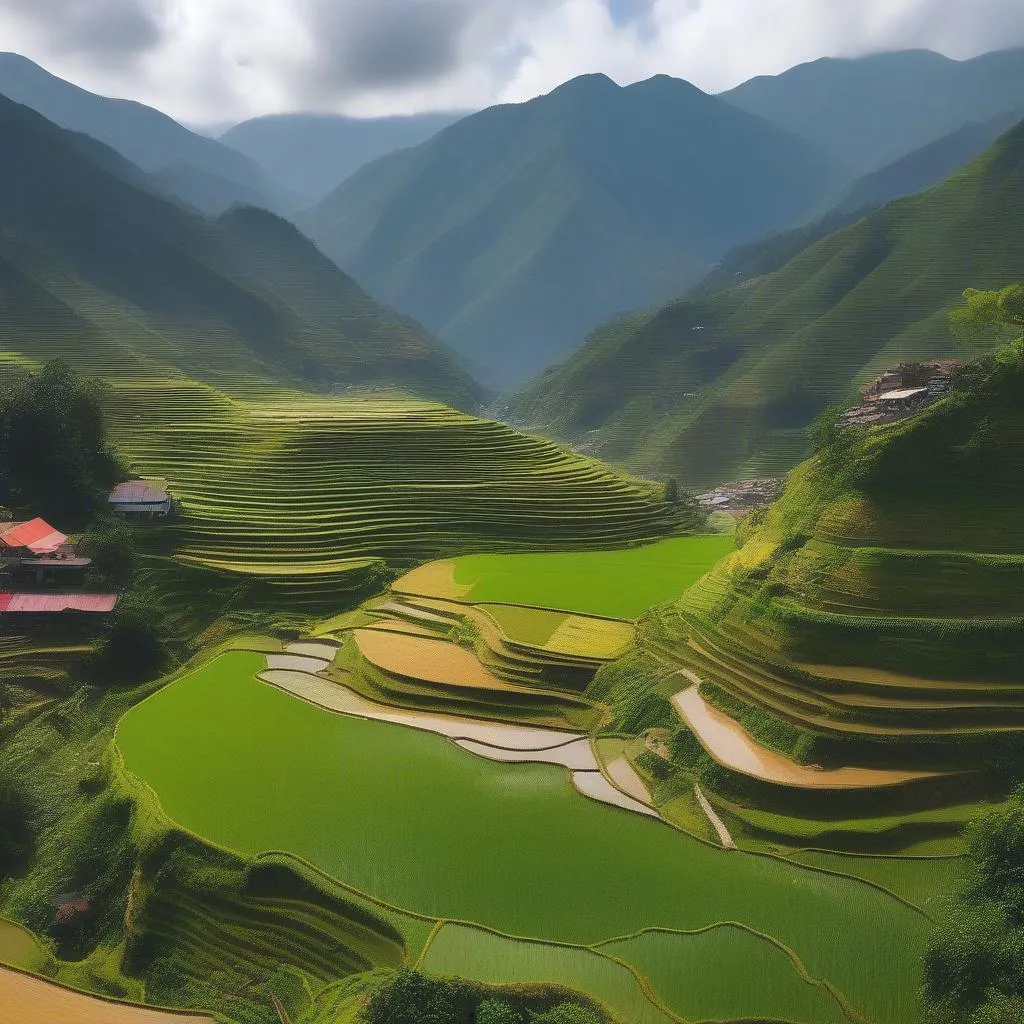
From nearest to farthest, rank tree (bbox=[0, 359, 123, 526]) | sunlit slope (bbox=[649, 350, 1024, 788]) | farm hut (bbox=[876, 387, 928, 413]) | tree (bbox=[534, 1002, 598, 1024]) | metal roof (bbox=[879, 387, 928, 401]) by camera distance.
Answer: tree (bbox=[534, 1002, 598, 1024]), sunlit slope (bbox=[649, 350, 1024, 788]), tree (bbox=[0, 359, 123, 526]), farm hut (bbox=[876, 387, 928, 413]), metal roof (bbox=[879, 387, 928, 401])

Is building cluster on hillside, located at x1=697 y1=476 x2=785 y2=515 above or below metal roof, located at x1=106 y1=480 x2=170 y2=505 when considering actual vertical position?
below

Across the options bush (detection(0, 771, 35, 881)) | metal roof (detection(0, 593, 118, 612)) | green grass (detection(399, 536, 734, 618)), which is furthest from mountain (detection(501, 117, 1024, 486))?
bush (detection(0, 771, 35, 881))

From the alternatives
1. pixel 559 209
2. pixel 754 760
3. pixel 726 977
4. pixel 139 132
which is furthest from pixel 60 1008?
pixel 139 132

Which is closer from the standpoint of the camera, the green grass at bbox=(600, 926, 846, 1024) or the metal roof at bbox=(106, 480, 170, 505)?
the green grass at bbox=(600, 926, 846, 1024)

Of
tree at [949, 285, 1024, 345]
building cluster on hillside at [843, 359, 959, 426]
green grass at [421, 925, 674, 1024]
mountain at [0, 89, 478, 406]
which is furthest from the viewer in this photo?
mountain at [0, 89, 478, 406]

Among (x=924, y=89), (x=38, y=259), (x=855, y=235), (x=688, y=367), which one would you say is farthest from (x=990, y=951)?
(x=924, y=89)

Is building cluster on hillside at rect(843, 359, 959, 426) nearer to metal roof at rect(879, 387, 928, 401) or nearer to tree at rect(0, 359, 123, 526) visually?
metal roof at rect(879, 387, 928, 401)

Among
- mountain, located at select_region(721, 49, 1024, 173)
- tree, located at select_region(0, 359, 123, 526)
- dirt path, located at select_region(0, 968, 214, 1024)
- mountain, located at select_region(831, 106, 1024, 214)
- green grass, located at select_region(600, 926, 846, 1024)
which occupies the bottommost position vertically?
dirt path, located at select_region(0, 968, 214, 1024)

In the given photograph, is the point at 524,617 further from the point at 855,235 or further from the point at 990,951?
the point at 855,235
